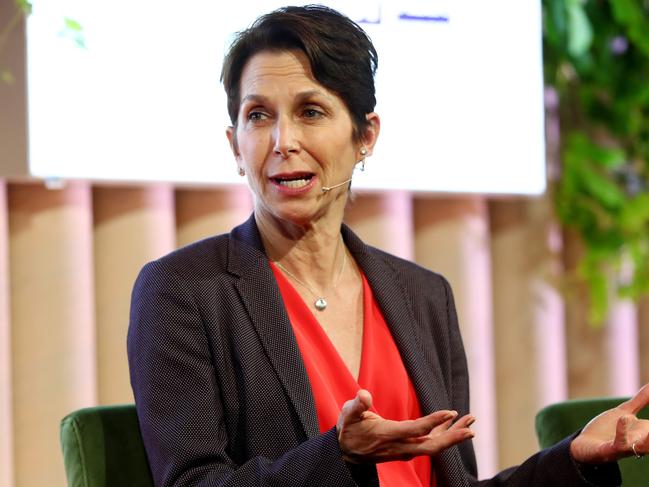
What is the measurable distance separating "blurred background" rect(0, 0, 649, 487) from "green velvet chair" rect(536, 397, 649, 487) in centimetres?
91

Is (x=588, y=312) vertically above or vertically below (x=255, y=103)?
below

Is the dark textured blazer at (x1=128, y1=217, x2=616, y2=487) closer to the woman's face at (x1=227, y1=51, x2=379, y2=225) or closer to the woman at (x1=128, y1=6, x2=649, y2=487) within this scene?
the woman at (x1=128, y1=6, x2=649, y2=487)

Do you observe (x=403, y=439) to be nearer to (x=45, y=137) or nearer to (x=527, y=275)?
(x=45, y=137)

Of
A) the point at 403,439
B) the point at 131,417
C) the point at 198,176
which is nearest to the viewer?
the point at 403,439

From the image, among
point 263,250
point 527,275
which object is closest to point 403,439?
point 263,250

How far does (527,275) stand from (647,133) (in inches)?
25.0

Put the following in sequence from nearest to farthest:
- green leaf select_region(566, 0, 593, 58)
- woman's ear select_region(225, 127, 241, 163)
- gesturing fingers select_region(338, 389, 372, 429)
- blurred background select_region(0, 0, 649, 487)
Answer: gesturing fingers select_region(338, 389, 372, 429)
woman's ear select_region(225, 127, 241, 163)
blurred background select_region(0, 0, 649, 487)
green leaf select_region(566, 0, 593, 58)

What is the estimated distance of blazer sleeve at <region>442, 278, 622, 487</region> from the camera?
2027 millimetres

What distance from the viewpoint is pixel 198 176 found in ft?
9.29

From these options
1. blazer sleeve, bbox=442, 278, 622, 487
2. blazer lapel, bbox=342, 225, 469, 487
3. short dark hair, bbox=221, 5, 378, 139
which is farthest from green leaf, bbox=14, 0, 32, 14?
blazer sleeve, bbox=442, 278, 622, 487

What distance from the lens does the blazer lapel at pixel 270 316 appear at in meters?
2.00

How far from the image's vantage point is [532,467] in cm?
215

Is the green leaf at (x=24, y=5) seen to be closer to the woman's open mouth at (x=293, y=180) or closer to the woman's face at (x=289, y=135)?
the woman's face at (x=289, y=135)

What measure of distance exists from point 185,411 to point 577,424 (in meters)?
0.93
